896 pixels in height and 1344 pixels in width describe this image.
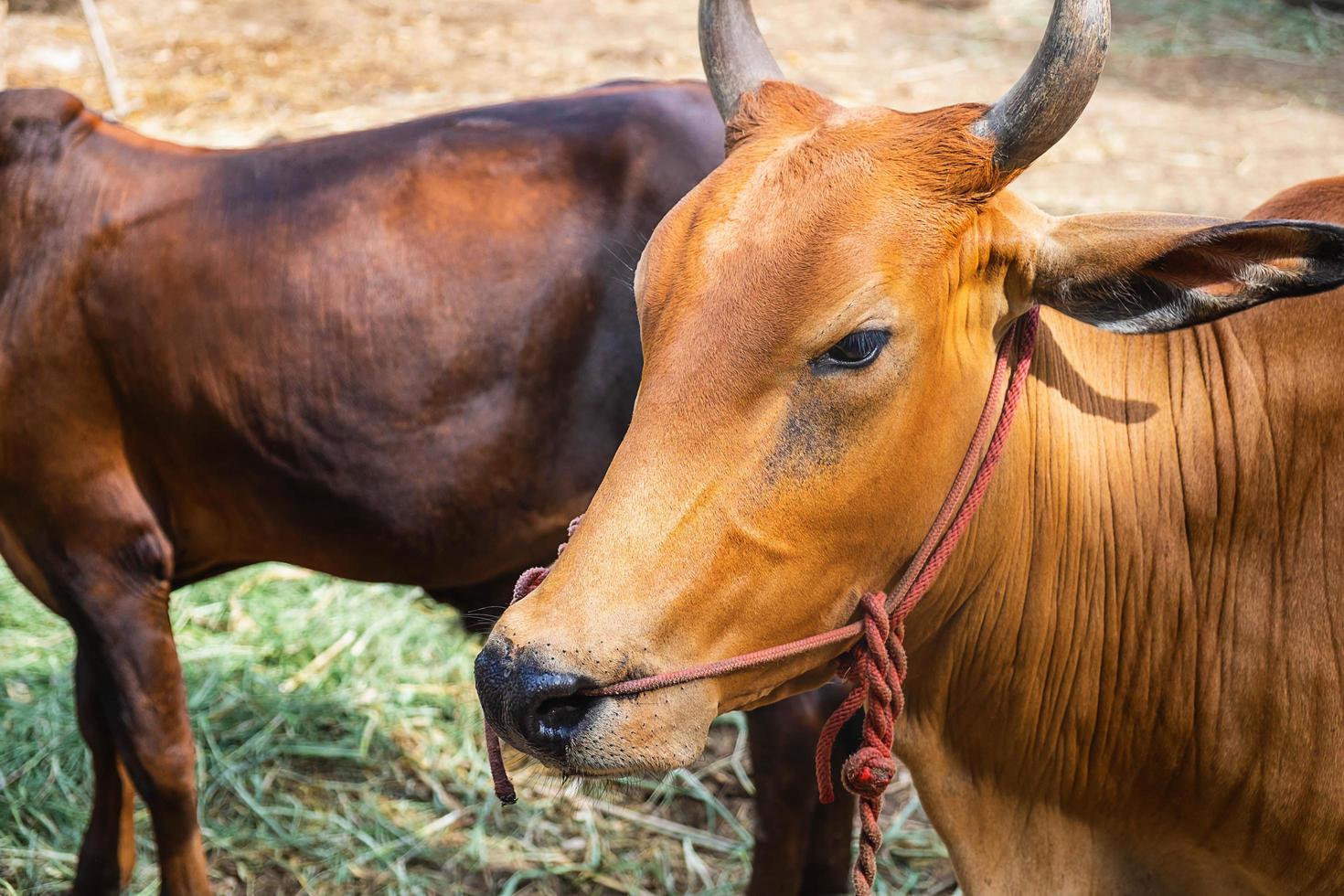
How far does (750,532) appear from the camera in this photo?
223 cm

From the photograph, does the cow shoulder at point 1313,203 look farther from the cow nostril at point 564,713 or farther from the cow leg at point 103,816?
the cow leg at point 103,816

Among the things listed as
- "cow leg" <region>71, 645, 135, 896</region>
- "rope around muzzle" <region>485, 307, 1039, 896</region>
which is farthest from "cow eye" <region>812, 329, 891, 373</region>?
"cow leg" <region>71, 645, 135, 896</region>

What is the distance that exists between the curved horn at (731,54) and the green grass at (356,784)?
90.9 inches

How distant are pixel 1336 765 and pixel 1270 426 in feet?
2.23

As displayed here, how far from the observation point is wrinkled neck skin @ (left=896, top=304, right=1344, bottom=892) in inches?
102

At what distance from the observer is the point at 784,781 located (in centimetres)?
388

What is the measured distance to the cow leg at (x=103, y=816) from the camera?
421cm

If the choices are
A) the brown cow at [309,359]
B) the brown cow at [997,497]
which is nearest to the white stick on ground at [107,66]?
the brown cow at [309,359]

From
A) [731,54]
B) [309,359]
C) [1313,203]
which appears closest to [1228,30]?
[1313,203]

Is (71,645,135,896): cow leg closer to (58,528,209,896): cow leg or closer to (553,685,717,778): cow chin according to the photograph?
(58,528,209,896): cow leg

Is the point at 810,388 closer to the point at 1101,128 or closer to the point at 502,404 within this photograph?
the point at 502,404

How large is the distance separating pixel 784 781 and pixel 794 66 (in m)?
8.35

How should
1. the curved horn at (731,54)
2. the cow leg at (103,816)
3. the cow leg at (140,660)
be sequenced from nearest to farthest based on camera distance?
the curved horn at (731,54) → the cow leg at (140,660) → the cow leg at (103,816)

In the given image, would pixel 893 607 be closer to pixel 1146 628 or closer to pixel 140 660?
pixel 1146 628
